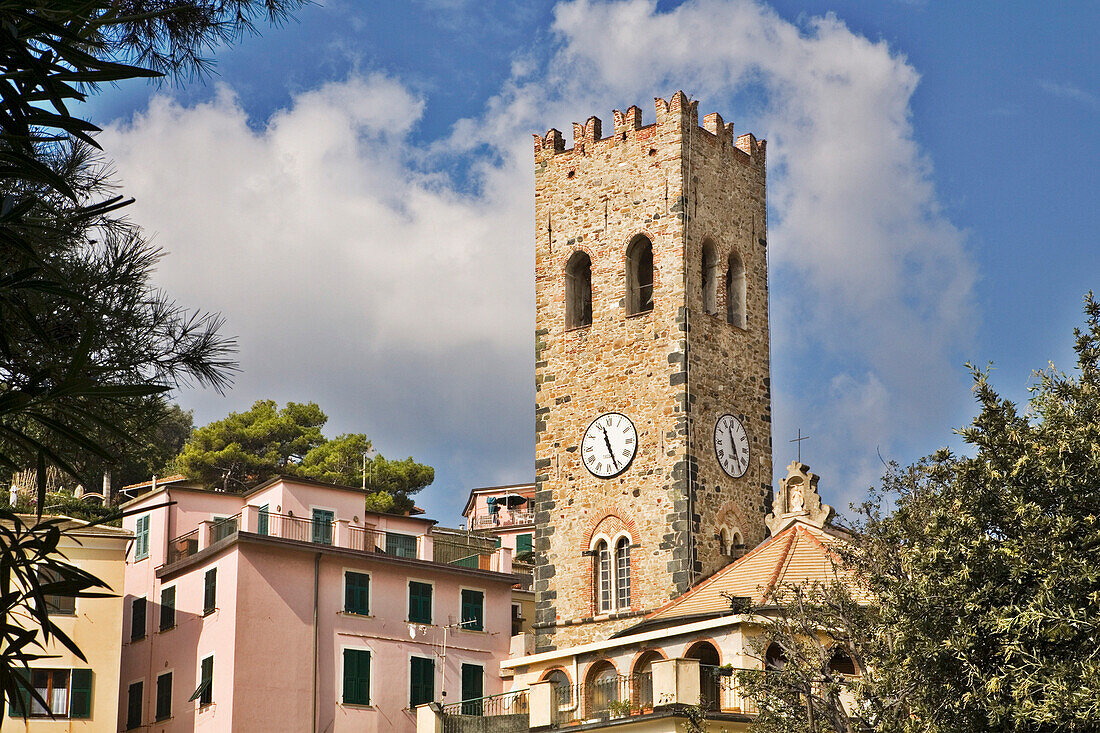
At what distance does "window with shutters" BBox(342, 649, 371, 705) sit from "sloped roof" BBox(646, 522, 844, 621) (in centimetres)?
810

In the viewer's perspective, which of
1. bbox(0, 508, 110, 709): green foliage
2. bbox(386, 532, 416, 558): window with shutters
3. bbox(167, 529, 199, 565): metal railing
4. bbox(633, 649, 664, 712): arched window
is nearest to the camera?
bbox(0, 508, 110, 709): green foliage

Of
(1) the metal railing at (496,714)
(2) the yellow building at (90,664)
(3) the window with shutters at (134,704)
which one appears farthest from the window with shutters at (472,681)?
(2) the yellow building at (90,664)

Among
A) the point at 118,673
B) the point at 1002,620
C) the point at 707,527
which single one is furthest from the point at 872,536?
the point at 118,673

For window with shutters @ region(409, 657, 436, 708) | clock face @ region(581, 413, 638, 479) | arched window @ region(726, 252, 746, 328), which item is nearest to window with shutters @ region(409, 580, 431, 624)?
window with shutters @ region(409, 657, 436, 708)

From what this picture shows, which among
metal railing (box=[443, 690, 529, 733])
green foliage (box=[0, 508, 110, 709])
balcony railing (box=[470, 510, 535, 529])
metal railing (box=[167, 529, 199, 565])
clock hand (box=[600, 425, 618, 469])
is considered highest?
balcony railing (box=[470, 510, 535, 529])

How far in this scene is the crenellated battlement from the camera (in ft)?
119

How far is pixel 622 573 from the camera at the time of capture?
3453 cm

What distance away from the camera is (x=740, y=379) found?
36781 millimetres

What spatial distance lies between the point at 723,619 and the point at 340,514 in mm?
14327

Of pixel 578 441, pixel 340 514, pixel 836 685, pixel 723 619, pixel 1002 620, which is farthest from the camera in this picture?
pixel 340 514

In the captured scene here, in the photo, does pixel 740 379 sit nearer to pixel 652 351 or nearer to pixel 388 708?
pixel 652 351

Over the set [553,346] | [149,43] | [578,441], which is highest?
[553,346]

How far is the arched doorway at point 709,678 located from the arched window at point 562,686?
9.67 feet

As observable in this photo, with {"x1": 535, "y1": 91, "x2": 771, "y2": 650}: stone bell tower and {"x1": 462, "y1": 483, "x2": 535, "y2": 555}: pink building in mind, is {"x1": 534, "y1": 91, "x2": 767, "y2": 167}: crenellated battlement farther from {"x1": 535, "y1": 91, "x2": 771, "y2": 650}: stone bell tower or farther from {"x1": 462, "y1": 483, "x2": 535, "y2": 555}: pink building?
{"x1": 462, "y1": 483, "x2": 535, "y2": 555}: pink building
